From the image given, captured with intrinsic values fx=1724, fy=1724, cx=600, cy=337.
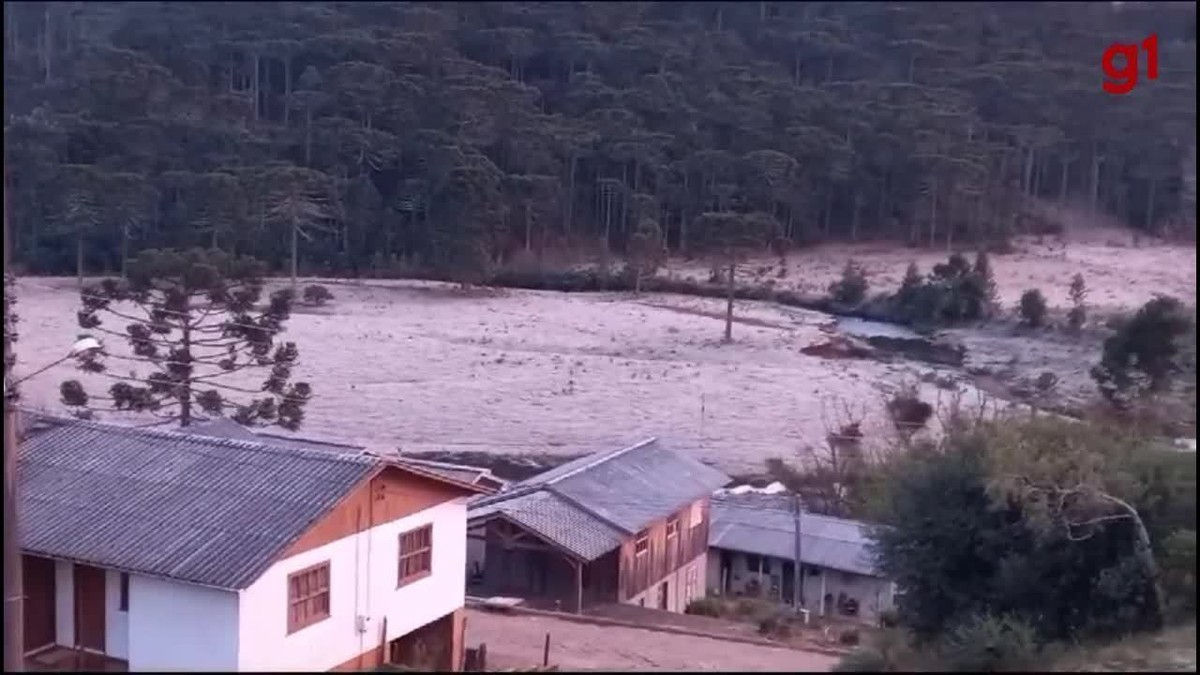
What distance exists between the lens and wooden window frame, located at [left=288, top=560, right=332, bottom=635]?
26.1ft

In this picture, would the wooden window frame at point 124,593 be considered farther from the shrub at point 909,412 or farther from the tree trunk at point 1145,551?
the shrub at point 909,412

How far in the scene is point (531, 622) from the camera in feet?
35.3

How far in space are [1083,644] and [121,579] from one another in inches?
167

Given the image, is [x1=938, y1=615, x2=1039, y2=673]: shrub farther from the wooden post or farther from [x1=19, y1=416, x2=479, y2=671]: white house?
the wooden post

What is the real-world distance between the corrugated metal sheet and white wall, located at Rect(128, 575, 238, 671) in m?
0.10

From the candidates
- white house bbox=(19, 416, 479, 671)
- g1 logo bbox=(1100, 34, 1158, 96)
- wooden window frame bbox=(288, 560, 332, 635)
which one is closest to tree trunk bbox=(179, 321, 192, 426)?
white house bbox=(19, 416, 479, 671)

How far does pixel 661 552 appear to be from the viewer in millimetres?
13086

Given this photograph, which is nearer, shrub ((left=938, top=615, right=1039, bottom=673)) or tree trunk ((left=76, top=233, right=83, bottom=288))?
shrub ((left=938, top=615, right=1039, bottom=673))

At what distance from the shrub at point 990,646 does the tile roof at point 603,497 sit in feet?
15.9

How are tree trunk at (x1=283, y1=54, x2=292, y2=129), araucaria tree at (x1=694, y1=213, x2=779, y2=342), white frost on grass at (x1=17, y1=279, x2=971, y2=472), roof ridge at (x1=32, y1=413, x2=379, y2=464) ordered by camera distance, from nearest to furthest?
roof ridge at (x1=32, y1=413, x2=379, y2=464) → white frost on grass at (x1=17, y1=279, x2=971, y2=472) → araucaria tree at (x1=694, y1=213, x2=779, y2=342) → tree trunk at (x1=283, y1=54, x2=292, y2=129)

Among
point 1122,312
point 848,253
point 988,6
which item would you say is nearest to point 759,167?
point 848,253

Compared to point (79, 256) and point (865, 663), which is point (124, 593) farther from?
point (79, 256)

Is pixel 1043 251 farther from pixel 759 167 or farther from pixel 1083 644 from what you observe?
pixel 1083 644

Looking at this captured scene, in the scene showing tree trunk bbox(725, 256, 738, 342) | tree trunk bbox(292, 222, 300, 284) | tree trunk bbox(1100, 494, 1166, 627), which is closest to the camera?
tree trunk bbox(1100, 494, 1166, 627)
